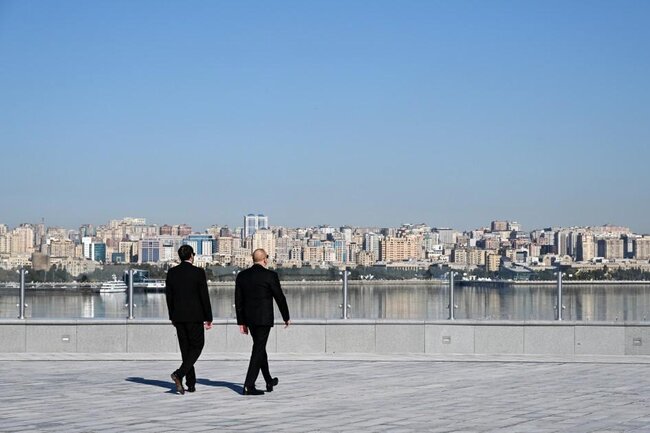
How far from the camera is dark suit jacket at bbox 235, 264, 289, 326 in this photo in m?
12.9

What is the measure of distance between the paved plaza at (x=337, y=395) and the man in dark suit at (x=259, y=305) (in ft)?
1.51

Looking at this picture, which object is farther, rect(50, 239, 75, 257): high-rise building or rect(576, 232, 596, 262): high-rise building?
rect(576, 232, 596, 262): high-rise building

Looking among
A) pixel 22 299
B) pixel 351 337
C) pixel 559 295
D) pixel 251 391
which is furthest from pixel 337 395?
pixel 22 299

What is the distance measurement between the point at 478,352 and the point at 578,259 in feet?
19.1

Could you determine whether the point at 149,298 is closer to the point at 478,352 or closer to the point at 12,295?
the point at 12,295

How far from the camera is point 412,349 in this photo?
61.5ft

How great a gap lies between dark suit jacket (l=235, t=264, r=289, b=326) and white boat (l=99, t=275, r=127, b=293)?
659 cm

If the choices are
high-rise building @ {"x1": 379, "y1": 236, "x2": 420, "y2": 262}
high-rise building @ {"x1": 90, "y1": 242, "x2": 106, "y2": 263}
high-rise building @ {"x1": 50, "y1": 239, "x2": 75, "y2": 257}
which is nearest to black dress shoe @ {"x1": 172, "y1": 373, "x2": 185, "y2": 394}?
high-rise building @ {"x1": 50, "y1": 239, "x2": 75, "y2": 257}

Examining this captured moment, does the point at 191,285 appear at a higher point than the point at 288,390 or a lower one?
higher

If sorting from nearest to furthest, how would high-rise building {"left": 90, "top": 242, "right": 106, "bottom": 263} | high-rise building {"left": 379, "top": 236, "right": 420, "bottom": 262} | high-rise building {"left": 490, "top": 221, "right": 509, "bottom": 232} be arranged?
high-rise building {"left": 90, "top": 242, "right": 106, "bottom": 263}
high-rise building {"left": 379, "top": 236, "right": 420, "bottom": 262}
high-rise building {"left": 490, "top": 221, "right": 509, "bottom": 232}

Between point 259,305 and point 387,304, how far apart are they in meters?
6.47

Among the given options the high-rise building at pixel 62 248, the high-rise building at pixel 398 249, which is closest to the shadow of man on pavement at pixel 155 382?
the high-rise building at pixel 62 248

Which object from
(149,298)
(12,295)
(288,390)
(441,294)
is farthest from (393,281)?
(288,390)

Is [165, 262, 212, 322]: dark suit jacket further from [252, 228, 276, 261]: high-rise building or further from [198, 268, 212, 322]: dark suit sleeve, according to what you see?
[252, 228, 276, 261]: high-rise building
